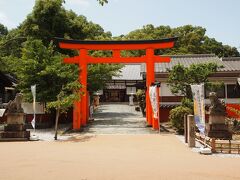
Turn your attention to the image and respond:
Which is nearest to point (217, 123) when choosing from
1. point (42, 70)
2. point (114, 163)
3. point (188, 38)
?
point (114, 163)

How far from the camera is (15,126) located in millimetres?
16562

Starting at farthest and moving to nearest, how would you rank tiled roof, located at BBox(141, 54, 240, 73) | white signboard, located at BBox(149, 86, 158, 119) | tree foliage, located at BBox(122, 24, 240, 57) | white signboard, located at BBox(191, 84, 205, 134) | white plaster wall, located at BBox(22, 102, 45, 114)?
tree foliage, located at BBox(122, 24, 240, 57) → tiled roof, located at BBox(141, 54, 240, 73) → white plaster wall, located at BBox(22, 102, 45, 114) → white signboard, located at BBox(149, 86, 158, 119) → white signboard, located at BBox(191, 84, 205, 134)

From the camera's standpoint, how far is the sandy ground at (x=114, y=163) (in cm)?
797

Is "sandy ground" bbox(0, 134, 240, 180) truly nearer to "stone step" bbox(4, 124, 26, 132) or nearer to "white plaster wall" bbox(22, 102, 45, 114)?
"stone step" bbox(4, 124, 26, 132)

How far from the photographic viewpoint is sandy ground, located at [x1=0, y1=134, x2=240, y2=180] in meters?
7.97

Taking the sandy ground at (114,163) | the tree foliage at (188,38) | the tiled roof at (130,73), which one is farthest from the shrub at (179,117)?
the tree foliage at (188,38)

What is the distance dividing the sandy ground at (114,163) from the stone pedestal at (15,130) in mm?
3154

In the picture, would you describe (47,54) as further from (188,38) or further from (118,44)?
(188,38)

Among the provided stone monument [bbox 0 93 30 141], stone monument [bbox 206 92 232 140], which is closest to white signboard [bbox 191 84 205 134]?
stone monument [bbox 206 92 232 140]

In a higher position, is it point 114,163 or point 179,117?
point 179,117

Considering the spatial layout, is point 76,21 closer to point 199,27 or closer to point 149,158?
point 149,158

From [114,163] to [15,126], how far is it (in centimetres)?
869

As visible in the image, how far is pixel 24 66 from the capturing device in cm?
2172

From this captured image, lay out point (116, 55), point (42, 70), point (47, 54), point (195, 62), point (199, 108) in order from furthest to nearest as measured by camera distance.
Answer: point (195, 62) → point (116, 55) → point (47, 54) → point (42, 70) → point (199, 108)
